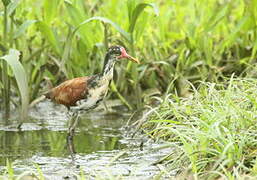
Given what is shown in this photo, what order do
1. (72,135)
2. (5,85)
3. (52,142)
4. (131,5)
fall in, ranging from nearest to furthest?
1. (72,135)
2. (52,142)
3. (131,5)
4. (5,85)

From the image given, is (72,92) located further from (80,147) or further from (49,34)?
(49,34)

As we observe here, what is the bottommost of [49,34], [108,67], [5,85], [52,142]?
[52,142]

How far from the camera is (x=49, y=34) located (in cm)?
696

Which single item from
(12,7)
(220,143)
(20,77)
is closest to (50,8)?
(12,7)

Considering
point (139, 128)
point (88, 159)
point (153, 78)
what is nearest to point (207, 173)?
point (88, 159)

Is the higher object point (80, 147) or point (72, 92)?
point (72, 92)

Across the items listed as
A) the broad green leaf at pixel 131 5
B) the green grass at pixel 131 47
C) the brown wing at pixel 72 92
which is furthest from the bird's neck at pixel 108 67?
the broad green leaf at pixel 131 5

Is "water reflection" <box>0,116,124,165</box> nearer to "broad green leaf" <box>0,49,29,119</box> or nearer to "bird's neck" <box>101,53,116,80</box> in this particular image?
"broad green leaf" <box>0,49,29,119</box>

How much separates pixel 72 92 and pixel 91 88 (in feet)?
0.63

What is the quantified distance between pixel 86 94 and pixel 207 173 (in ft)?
5.81

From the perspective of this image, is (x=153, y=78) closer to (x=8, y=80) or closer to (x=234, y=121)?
(x=8, y=80)

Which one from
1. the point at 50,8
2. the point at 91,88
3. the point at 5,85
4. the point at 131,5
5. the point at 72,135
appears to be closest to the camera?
the point at 91,88

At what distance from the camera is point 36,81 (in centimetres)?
743

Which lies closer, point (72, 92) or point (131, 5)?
point (72, 92)
